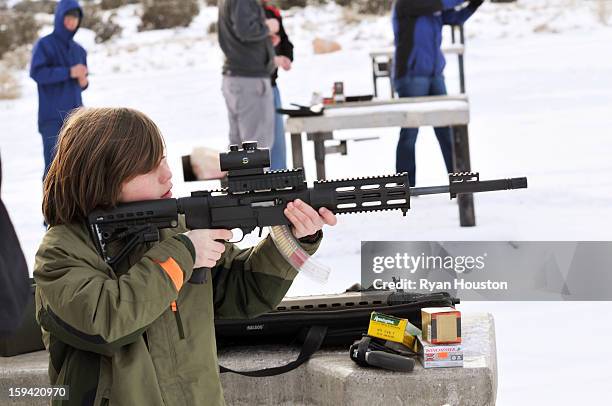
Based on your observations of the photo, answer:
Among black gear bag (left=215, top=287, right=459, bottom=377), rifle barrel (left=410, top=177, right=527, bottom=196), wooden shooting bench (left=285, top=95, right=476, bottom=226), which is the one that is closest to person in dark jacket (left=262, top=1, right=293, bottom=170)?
wooden shooting bench (left=285, top=95, right=476, bottom=226)

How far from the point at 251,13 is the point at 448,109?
6.25 ft

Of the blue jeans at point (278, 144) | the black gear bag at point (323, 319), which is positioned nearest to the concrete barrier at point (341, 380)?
the black gear bag at point (323, 319)

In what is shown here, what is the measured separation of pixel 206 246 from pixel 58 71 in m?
5.65

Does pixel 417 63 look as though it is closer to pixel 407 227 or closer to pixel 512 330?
pixel 407 227

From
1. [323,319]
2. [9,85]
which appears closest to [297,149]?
[323,319]

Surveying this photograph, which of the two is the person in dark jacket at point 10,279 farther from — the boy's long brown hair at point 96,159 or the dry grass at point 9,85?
the dry grass at point 9,85

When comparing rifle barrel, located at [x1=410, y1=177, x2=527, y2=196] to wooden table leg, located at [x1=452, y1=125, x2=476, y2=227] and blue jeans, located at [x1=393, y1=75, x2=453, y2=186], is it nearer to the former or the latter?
wooden table leg, located at [x1=452, y1=125, x2=476, y2=227]

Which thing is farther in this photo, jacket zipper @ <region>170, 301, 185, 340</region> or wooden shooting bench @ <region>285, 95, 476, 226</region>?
wooden shooting bench @ <region>285, 95, 476, 226</region>

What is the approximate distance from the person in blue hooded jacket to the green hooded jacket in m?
5.49

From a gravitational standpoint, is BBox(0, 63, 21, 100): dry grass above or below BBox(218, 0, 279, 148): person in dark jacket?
below

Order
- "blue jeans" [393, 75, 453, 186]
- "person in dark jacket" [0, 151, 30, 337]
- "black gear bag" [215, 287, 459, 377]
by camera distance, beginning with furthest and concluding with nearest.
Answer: "blue jeans" [393, 75, 453, 186], "black gear bag" [215, 287, 459, 377], "person in dark jacket" [0, 151, 30, 337]

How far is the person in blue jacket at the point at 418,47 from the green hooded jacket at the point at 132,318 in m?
5.17

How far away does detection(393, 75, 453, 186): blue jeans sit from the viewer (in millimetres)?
7629

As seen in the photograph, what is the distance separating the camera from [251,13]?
7.63 m
